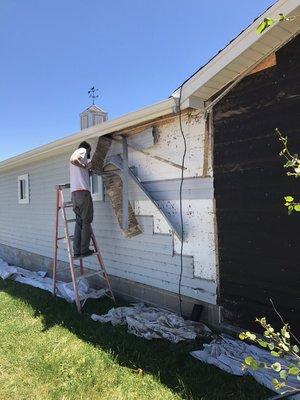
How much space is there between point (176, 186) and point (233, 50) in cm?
212

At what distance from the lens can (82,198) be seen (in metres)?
6.91

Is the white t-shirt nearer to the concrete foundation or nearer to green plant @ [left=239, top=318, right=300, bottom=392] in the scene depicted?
the concrete foundation

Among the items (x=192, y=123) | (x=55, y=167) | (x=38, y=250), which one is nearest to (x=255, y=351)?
(x=192, y=123)

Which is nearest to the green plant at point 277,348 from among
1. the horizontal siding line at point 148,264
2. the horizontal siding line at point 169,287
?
the horizontal siding line at point 169,287

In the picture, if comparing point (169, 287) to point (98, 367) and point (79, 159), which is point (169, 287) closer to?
point (98, 367)

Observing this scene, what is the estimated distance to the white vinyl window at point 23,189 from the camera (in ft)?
37.9

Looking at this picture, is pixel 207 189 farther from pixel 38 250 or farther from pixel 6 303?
pixel 38 250

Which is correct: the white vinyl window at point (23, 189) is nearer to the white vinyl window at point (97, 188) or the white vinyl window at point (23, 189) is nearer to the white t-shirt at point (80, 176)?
the white vinyl window at point (97, 188)

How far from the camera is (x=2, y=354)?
17.1 feet

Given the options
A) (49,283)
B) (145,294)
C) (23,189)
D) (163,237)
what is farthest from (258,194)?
(23,189)

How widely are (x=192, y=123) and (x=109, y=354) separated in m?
3.12

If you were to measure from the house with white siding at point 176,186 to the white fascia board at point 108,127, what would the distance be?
2 centimetres

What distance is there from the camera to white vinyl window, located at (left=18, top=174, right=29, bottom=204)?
11.6 metres

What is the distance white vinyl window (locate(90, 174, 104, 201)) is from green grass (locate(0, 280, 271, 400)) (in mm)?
2396
